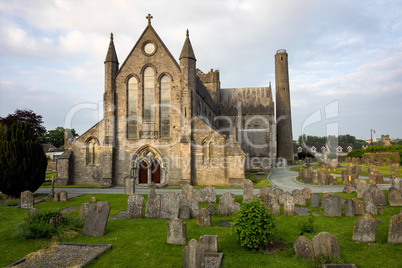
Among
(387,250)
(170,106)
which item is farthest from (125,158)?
(387,250)

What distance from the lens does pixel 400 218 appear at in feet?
27.7

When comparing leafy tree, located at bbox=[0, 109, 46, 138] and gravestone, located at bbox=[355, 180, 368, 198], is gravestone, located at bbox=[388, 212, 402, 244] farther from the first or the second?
leafy tree, located at bbox=[0, 109, 46, 138]

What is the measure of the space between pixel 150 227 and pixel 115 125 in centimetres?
1577

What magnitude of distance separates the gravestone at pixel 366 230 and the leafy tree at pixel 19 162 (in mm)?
18236

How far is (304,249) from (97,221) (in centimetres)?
727

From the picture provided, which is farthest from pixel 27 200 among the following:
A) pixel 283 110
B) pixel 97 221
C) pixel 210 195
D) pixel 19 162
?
pixel 283 110

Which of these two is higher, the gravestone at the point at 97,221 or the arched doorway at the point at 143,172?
the arched doorway at the point at 143,172

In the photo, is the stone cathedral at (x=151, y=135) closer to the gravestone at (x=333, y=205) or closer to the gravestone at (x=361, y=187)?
the gravestone at (x=361, y=187)

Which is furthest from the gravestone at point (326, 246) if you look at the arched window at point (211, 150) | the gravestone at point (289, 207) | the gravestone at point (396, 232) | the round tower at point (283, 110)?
the round tower at point (283, 110)

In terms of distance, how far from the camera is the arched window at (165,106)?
2408 cm

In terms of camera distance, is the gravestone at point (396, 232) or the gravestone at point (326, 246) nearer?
the gravestone at point (326, 246)

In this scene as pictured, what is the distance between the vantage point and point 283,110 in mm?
50219

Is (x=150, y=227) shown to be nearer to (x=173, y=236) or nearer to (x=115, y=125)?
(x=173, y=236)

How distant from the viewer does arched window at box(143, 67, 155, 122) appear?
24.3m
